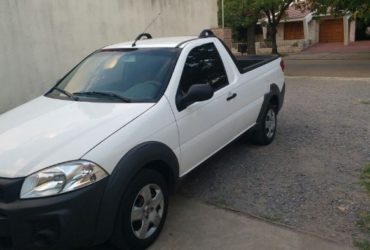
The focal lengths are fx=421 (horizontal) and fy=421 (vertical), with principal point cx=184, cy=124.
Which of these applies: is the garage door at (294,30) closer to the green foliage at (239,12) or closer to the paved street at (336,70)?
the green foliage at (239,12)

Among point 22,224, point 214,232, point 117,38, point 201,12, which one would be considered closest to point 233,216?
point 214,232

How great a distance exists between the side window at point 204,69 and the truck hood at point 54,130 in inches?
28.4

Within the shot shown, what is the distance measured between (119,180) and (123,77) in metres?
1.45

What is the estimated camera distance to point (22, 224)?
280cm

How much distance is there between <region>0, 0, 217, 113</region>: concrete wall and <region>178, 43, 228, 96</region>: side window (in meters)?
5.15

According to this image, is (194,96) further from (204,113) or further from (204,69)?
(204,69)

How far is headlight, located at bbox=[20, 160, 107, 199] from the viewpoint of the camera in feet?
9.34

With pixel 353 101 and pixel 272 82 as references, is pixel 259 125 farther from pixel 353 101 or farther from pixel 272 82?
pixel 353 101

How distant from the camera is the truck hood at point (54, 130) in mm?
2967

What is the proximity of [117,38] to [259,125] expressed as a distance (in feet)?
20.3

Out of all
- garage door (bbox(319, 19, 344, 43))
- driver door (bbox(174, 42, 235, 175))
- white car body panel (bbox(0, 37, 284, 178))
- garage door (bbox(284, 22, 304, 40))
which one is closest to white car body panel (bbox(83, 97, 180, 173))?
white car body panel (bbox(0, 37, 284, 178))

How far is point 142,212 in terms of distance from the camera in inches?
136

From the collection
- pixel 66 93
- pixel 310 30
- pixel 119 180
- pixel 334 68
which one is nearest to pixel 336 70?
pixel 334 68

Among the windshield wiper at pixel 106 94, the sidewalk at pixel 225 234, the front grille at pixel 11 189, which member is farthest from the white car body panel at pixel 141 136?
the sidewalk at pixel 225 234
